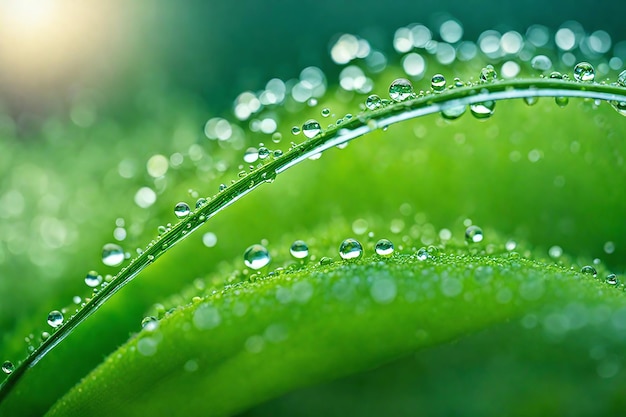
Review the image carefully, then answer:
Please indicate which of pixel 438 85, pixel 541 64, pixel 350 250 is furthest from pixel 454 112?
pixel 541 64

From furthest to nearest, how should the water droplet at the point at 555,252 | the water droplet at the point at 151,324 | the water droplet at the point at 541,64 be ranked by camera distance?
the water droplet at the point at 541,64, the water droplet at the point at 555,252, the water droplet at the point at 151,324

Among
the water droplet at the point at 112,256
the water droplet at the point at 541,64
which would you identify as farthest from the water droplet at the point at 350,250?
the water droplet at the point at 541,64

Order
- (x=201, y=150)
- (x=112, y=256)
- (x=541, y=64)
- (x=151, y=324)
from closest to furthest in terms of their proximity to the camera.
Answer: (x=151, y=324) < (x=112, y=256) < (x=541, y=64) < (x=201, y=150)

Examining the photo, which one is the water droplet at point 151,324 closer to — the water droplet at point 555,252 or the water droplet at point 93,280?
the water droplet at point 93,280

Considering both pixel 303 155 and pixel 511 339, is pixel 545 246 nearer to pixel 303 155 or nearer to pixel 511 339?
pixel 511 339

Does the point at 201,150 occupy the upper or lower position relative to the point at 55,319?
upper

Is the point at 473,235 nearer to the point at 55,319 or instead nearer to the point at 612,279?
the point at 612,279
